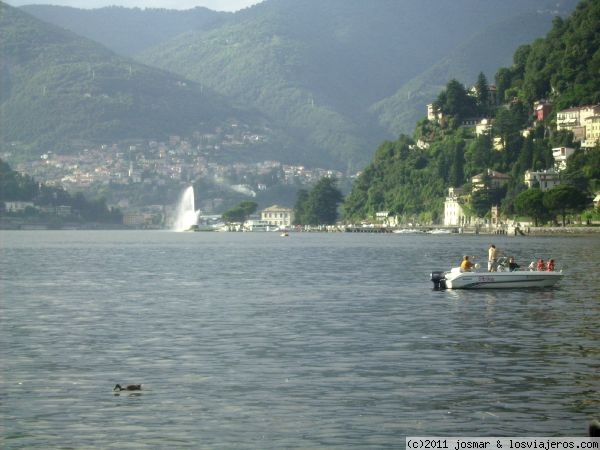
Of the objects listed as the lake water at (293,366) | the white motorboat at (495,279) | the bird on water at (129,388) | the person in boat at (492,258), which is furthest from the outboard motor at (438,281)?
the bird on water at (129,388)

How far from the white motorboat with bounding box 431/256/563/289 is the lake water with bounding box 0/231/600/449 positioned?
89 centimetres

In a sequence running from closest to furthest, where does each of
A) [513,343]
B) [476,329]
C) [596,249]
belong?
[513,343], [476,329], [596,249]

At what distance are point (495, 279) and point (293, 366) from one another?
3258 cm

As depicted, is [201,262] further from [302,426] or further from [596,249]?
[302,426]

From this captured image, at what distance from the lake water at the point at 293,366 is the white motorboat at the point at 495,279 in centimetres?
89

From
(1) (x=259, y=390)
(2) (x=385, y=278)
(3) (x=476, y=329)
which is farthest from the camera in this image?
(2) (x=385, y=278)

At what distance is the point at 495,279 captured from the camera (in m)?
69.1

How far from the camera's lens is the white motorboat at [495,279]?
6869 centimetres

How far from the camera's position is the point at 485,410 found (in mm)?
30781

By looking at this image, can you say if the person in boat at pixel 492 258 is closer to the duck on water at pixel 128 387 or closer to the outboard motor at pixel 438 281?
the outboard motor at pixel 438 281

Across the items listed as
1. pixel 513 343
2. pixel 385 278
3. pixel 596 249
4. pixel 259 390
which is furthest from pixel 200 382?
pixel 596 249

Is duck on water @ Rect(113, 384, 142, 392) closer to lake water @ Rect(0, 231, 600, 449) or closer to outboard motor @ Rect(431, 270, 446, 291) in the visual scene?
lake water @ Rect(0, 231, 600, 449)

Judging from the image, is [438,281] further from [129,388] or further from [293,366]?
[129,388]

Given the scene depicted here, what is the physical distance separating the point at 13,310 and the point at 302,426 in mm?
30751
